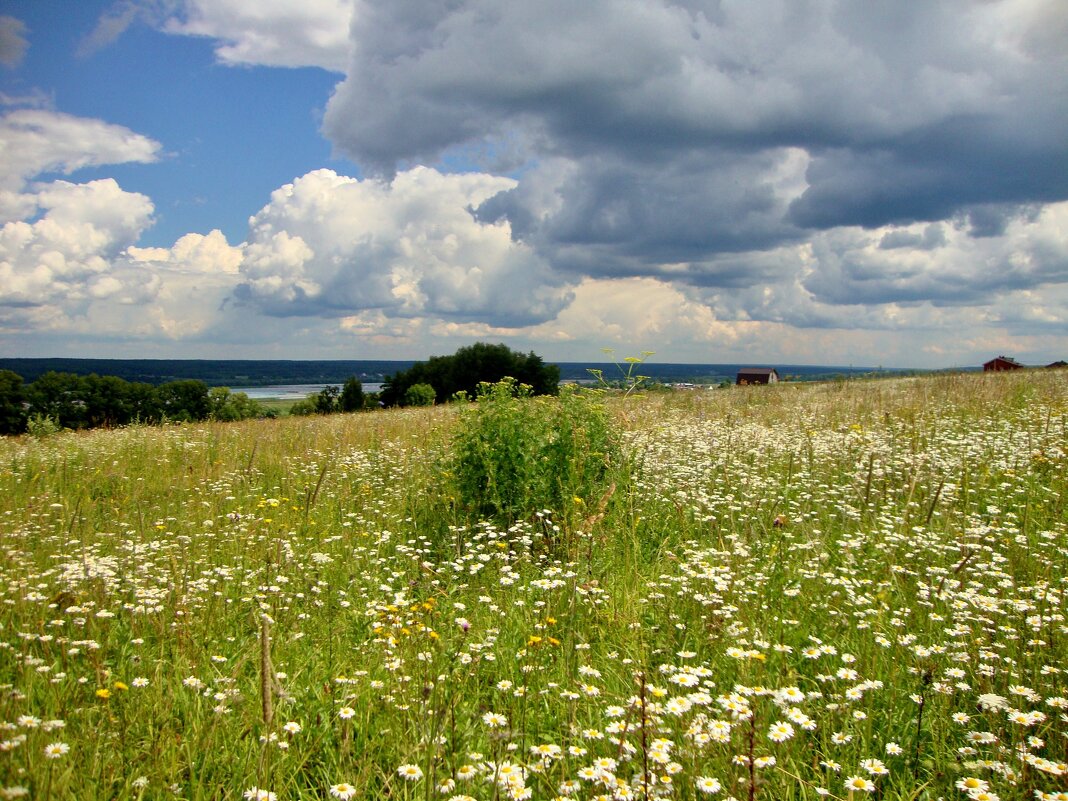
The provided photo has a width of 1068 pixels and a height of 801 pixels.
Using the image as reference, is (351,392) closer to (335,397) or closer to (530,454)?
(335,397)

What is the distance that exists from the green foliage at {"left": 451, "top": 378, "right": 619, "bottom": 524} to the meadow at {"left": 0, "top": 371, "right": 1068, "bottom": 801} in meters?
0.17

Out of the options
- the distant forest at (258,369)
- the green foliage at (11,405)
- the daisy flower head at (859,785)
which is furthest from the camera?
the distant forest at (258,369)

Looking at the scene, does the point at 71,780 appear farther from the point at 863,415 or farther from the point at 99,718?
the point at 863,415

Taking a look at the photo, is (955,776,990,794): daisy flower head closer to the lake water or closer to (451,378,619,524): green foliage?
(451,378,619,524): green foliage

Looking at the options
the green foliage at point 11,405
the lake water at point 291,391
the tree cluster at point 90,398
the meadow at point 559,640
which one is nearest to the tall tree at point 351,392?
the lake water at point 291,391

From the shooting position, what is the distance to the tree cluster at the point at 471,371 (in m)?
75.5

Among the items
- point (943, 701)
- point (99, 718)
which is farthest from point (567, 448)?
point (99, 718)

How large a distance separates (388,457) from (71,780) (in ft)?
23.9

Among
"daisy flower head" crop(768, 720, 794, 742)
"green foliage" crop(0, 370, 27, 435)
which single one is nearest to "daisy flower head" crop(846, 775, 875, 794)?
"daisy flower head" crop(768, 720, 794, 742)

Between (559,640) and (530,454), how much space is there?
2.69m

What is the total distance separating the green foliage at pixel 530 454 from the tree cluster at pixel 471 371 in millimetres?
66502

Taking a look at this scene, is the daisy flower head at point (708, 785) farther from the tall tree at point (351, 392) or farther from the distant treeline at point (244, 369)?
the distant treeline at point (244, 369)

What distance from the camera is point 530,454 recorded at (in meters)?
6.27

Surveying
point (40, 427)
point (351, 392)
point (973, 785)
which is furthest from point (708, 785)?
point (351, 392)
